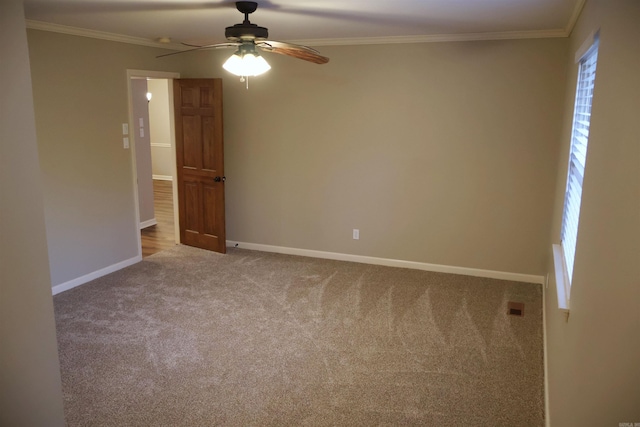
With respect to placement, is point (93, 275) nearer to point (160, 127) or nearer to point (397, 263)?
point (397, 263)

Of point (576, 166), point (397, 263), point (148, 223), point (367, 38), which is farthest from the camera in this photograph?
point (148, 223)

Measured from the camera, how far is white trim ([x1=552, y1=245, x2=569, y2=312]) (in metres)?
2.32

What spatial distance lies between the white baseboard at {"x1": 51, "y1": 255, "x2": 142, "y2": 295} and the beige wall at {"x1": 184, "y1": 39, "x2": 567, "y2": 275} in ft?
4.50

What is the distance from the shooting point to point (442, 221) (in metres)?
5.16

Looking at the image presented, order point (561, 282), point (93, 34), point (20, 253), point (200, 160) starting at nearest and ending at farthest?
1. point (20, 253)
2. point (561, 282)
3. point (93, 34)
4. point (200, 160)

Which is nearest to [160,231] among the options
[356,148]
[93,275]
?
[93,275]

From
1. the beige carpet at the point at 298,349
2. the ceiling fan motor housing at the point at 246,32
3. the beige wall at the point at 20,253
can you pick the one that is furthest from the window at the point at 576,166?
the beige wall at the point at 20,253

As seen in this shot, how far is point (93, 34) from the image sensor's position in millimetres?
4648

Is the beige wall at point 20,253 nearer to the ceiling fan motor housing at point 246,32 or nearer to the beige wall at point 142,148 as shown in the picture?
the ceiling fan motor housing at point 246,32

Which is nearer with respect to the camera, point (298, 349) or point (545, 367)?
point (545, 367)

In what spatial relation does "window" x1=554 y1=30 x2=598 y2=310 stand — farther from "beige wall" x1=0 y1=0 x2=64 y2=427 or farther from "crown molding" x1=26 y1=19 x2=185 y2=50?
"crown molding" x1=26 y1=19 x2=185 y2=50

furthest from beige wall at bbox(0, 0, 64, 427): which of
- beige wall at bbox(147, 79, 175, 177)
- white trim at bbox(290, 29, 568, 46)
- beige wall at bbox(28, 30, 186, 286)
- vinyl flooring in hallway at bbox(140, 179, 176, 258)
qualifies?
beige wall at bbox(147, 79, 175, 177)

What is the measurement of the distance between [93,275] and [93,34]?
2345 mm

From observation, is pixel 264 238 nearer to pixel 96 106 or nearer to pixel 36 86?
pixel 96 106
